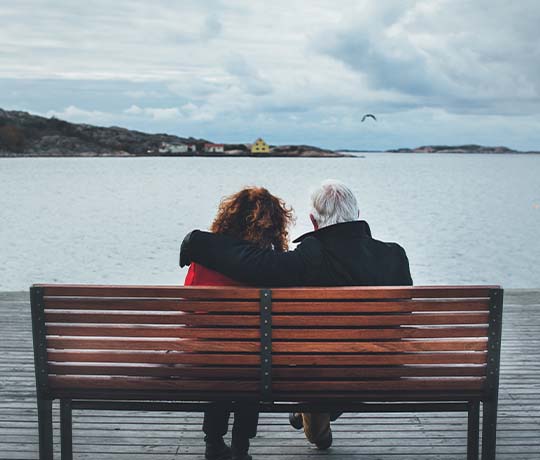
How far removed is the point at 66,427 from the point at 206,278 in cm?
88

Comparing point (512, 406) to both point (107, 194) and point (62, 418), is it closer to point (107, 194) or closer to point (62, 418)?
point (62, 418)

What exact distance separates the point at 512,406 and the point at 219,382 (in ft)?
7.05

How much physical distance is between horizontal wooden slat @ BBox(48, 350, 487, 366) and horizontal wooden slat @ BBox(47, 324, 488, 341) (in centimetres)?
8

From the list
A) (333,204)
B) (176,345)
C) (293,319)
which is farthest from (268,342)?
(333,204)

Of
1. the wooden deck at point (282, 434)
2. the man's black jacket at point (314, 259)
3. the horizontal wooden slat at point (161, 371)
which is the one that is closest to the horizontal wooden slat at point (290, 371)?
the horizontal wooden slat at point (161, 371)

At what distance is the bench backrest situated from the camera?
2947 millimetres

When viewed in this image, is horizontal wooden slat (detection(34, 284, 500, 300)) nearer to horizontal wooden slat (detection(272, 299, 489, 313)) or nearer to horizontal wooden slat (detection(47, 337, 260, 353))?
horizontal wooden slat (detection(272, 299, 489, 313))

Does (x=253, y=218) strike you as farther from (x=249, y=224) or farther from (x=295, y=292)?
(x=295, y=292)

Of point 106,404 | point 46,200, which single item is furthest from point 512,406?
point 46,200

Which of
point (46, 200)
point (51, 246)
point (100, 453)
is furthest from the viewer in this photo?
point (46, 200)

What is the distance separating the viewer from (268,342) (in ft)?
9.80

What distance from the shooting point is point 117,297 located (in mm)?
2969

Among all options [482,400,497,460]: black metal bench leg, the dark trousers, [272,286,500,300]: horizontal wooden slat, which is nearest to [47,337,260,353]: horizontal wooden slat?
[272,286,500,300]: horizontal wooden slat

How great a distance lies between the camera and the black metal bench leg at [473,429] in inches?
123
